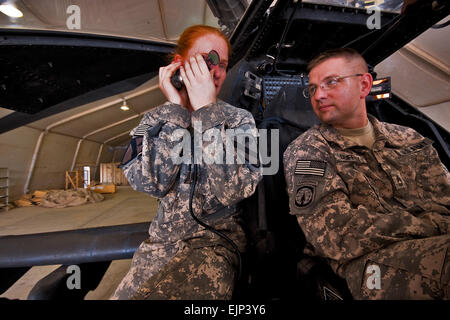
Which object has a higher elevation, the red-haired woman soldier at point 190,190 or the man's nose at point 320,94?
Answer: the man's nose at point 320,94

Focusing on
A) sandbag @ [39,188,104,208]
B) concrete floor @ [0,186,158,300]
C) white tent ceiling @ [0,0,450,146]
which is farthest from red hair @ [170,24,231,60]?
sandbag @ [39,188,104,208]

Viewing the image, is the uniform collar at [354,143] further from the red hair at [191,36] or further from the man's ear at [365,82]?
the red hair at [191,36]

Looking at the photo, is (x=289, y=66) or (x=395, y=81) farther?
(x=395, y=81)

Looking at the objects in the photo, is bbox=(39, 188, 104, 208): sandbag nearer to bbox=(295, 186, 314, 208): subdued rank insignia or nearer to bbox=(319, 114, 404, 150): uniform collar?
bbox=(295, 186, 314, 208): subdued rank insignia

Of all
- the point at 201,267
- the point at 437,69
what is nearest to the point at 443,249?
the point at 201,267

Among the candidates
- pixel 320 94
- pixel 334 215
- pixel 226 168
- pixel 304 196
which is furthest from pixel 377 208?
pixel 226 168

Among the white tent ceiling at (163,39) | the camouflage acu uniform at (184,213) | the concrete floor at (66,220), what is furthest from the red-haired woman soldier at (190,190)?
A: the white tent ceiling at (163,39)

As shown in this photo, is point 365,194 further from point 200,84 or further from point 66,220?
point 66,220

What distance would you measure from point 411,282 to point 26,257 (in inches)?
84.0

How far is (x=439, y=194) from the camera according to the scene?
104 centimetres

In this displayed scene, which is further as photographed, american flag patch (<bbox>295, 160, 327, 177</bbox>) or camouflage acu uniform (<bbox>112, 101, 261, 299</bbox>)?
american flag patch (<bbox>295, 160, 327, 177</bbox>)

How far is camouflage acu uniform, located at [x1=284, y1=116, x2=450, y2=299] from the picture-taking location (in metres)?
0.65

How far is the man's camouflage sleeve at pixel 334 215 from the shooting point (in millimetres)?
750
